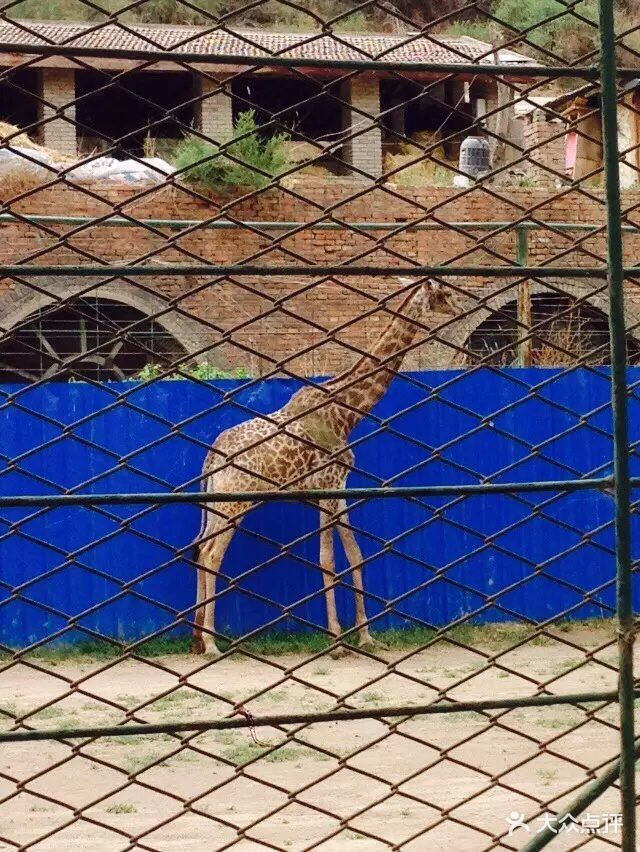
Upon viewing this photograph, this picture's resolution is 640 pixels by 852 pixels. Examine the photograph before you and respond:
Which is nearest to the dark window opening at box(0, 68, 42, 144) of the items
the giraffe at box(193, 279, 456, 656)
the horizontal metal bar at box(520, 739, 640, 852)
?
the giraffe at box(193, 279, 456, 656)

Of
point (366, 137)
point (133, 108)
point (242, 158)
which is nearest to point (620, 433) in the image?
point (242, 158)

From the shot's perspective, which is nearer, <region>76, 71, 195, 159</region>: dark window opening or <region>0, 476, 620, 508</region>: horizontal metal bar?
<region>0, 476, 620, 508</region>: horizontal metal bar

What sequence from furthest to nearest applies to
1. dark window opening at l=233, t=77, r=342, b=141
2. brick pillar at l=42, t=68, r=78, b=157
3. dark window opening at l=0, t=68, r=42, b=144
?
dark window opening at l=233, t=77, r=342, b=141 → dark window opening at l=0, t=68, r=42, b=144 → brick pillar at l=42, t=68, r=78, b=157

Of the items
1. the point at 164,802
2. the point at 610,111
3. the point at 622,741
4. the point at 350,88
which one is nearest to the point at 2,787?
the point at 164,802

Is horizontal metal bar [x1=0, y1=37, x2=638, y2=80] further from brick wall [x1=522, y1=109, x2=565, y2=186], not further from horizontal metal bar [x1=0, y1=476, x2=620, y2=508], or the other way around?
brick wall [x1=522, y1=109, x2=565, y2=186]

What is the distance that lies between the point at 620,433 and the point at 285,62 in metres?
0.85

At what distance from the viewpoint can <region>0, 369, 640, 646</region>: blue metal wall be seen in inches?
295

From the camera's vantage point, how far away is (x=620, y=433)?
6.64 ft

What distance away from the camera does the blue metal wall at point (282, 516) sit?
295 inches

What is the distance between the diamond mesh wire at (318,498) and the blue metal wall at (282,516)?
0.03 meters

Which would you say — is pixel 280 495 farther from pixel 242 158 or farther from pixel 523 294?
pixel 242 158

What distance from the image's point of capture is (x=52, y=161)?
13984mm

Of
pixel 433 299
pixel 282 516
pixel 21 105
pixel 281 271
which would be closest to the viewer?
pixel 281 271

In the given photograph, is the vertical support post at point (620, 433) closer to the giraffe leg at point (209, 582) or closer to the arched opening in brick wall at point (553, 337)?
the arched opening in brick wall at point (553, 337)
